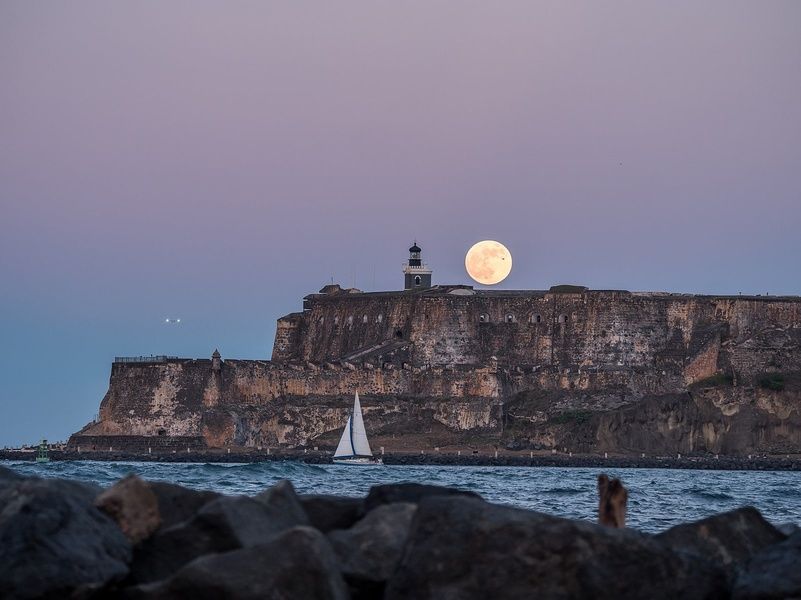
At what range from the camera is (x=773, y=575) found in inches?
424

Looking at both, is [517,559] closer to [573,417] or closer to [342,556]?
[342,556]

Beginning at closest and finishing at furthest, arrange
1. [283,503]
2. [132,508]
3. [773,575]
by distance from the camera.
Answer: [773,575] → [132,508] → [283,503]

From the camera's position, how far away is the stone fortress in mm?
74500

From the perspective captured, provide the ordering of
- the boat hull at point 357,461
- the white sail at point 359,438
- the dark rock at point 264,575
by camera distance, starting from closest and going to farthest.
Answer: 1. the dark rock at point 264,575
2. the boat hull at point 357,461
3. the white sail at point 359,438

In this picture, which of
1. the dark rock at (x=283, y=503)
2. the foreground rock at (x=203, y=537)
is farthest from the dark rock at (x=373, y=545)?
the foreground rock at (x=203, y=537)

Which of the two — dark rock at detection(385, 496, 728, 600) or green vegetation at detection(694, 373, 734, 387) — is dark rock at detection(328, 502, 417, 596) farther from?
green vegetation at detection(694, 373, 734, 387)

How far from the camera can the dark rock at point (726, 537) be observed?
469 inches

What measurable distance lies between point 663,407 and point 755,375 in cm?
493

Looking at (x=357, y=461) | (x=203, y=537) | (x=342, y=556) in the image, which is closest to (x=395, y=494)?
(x=342, y=556)

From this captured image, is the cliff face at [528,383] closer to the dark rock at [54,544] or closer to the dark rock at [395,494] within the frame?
the dark rock at [395,494]

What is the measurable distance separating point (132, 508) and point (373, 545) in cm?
157

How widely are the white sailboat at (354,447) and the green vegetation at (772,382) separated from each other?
1837 centimetres

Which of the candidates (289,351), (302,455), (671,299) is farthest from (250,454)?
(671,299)

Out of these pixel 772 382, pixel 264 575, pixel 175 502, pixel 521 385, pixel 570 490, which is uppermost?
pixel 772 382
